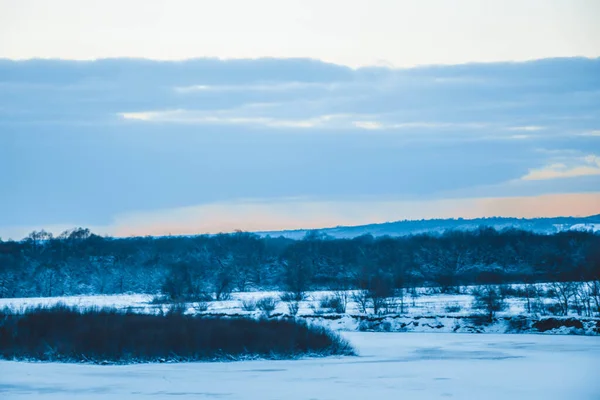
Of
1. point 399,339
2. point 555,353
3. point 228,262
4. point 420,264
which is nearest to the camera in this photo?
point 555,353

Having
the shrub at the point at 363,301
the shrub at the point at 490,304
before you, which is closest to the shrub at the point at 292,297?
the shrub at the point at 363,301

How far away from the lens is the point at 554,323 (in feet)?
123

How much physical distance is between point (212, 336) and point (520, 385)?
12016 millimetres

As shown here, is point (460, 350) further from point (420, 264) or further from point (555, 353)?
point (420, 264)

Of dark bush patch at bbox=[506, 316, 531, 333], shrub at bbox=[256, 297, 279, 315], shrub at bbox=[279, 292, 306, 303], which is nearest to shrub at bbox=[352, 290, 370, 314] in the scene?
shrub at bbox=[256, 297, 279, 315]

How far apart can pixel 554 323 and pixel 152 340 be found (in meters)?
17.9

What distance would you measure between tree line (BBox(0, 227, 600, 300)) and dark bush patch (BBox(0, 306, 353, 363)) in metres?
35.6

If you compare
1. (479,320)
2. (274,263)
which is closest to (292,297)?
(479,320)

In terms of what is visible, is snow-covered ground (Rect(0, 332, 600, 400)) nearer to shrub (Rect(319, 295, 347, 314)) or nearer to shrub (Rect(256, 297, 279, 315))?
shrub (Rect(319, 295, 347, 314))

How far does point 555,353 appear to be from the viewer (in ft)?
92.0

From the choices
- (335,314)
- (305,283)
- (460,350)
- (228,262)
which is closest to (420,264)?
(305,283)

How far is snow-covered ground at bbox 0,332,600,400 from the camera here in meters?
18.8

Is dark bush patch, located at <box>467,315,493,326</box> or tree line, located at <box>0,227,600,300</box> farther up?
tree line, located at <box>0,227,600,300</box>

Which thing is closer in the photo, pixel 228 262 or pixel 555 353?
pixel 555 353
